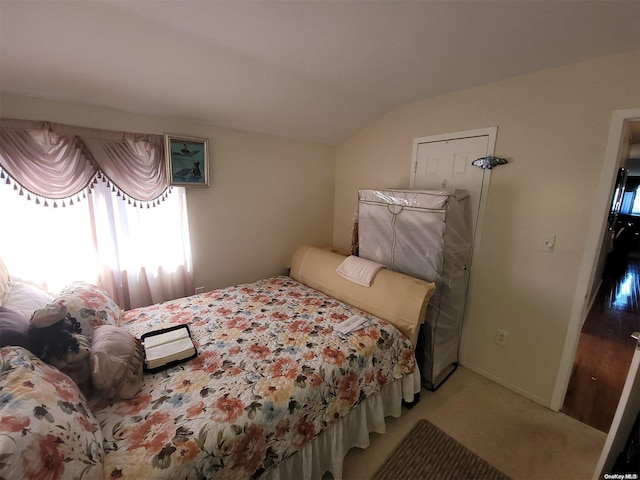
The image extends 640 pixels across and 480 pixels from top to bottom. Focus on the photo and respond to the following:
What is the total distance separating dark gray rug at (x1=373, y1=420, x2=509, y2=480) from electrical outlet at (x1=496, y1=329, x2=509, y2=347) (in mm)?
886

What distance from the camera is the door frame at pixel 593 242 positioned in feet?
5.01

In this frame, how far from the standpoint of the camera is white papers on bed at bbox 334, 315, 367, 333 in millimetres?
1713

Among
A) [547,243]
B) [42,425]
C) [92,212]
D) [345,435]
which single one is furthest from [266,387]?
[547,243]

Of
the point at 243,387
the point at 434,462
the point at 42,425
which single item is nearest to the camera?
the point at 42,425

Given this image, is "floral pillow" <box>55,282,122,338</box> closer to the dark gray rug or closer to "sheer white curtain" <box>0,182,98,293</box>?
"sheer white curtain" <box>0,182,98,293</box>

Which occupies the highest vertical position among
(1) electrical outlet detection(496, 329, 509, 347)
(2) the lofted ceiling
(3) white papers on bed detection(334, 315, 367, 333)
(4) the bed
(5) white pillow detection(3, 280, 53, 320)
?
(2) the lofted ceiling

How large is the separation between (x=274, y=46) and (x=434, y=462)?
2656mm

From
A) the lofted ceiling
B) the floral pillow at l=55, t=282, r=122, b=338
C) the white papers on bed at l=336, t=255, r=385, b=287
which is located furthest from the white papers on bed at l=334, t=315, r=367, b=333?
the lofted ceiling

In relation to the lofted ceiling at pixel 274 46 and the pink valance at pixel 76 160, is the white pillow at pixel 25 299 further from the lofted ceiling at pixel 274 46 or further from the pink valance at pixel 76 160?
the lofted ceiling at pixel 274 46

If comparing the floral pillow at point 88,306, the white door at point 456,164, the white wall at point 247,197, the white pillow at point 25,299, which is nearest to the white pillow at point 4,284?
the white pillow at point 25,299

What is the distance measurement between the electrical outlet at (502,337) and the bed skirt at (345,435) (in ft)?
2.68

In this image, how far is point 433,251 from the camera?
76.7 inches

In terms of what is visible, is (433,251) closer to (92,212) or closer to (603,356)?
(603,356)

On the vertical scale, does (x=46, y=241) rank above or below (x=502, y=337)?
above
